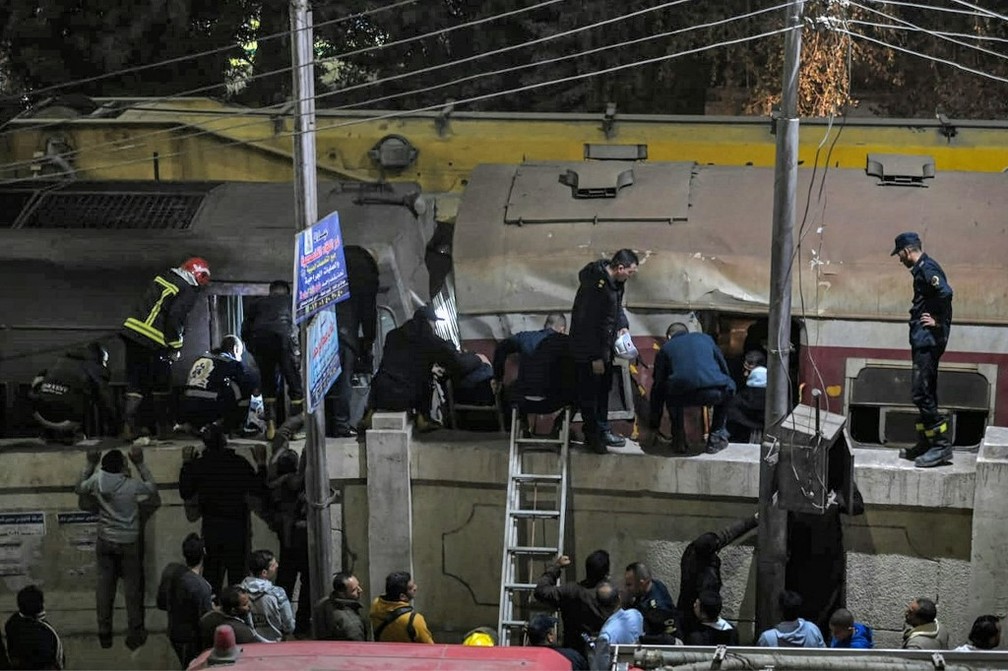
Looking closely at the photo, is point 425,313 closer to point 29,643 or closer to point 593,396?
point 593,396

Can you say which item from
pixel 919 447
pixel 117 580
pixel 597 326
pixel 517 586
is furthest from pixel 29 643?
pixel 919 447

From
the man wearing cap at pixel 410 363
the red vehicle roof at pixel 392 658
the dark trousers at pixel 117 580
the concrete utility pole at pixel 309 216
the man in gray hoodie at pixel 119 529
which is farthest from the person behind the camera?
the man wearing cap at pixel 410 363

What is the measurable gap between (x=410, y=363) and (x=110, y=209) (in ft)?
12.7

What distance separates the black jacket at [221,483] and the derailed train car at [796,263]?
7.54ft

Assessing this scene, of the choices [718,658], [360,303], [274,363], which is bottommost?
[718,658]

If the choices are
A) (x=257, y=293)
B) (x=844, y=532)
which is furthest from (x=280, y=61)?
(x=844, y=532)

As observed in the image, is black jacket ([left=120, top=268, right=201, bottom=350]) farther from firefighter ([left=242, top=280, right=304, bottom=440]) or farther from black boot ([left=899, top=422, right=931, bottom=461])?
black boot ([left=899, top=422, right=931, bottom=461])

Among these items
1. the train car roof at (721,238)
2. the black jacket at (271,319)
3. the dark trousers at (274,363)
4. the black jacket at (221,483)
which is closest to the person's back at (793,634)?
the train car roof at (721,238)

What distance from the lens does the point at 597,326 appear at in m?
12.5

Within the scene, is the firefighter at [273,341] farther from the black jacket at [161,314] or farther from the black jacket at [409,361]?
the black jacket at [409,361]

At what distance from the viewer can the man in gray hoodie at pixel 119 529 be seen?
42.4 ft

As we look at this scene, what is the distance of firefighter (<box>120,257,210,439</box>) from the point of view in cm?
1348

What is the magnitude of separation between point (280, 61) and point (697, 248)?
11.5 m

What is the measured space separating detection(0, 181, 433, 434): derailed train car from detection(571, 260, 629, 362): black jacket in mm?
2391
